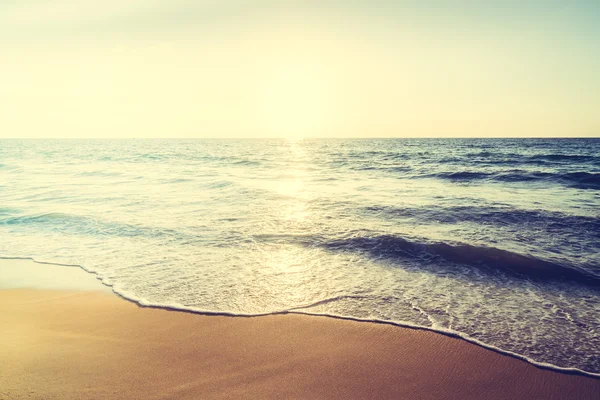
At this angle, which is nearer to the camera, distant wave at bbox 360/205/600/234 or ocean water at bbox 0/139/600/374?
ocean water at bbox 0/139/600/374

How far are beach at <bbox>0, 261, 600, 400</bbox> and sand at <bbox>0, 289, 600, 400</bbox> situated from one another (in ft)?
0.04

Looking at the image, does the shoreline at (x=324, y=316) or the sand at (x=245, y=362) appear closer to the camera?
the sand at (x=245, y=362)

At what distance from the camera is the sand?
358 centimetres

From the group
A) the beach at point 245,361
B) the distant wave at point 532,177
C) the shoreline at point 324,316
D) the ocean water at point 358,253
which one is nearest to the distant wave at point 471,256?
the ocean water at point 358,253

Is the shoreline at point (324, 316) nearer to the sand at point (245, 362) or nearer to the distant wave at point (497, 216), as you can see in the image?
the sand at point (245, 362)

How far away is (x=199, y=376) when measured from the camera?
3.79 metres

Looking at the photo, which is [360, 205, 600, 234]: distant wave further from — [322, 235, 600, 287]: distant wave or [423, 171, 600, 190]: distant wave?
[423, 171, 600, 190]: distant wave

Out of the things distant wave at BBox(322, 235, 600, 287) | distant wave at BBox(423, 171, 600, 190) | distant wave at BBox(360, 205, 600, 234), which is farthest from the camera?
distant wave at BBox(423, 171, 600, 190)

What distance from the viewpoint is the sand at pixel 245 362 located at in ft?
11.8

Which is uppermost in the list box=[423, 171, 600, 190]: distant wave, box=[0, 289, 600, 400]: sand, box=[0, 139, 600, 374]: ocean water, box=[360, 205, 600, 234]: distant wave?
box=[423, 171, 600, 190]: distant wave

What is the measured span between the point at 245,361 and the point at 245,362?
0.02 metres

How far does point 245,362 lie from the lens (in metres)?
4.05

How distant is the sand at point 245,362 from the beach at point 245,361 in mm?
12

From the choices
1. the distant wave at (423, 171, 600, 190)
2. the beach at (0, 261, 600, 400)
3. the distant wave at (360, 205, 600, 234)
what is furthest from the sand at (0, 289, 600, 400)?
the distant wave at (423, 171, 600, 190)
